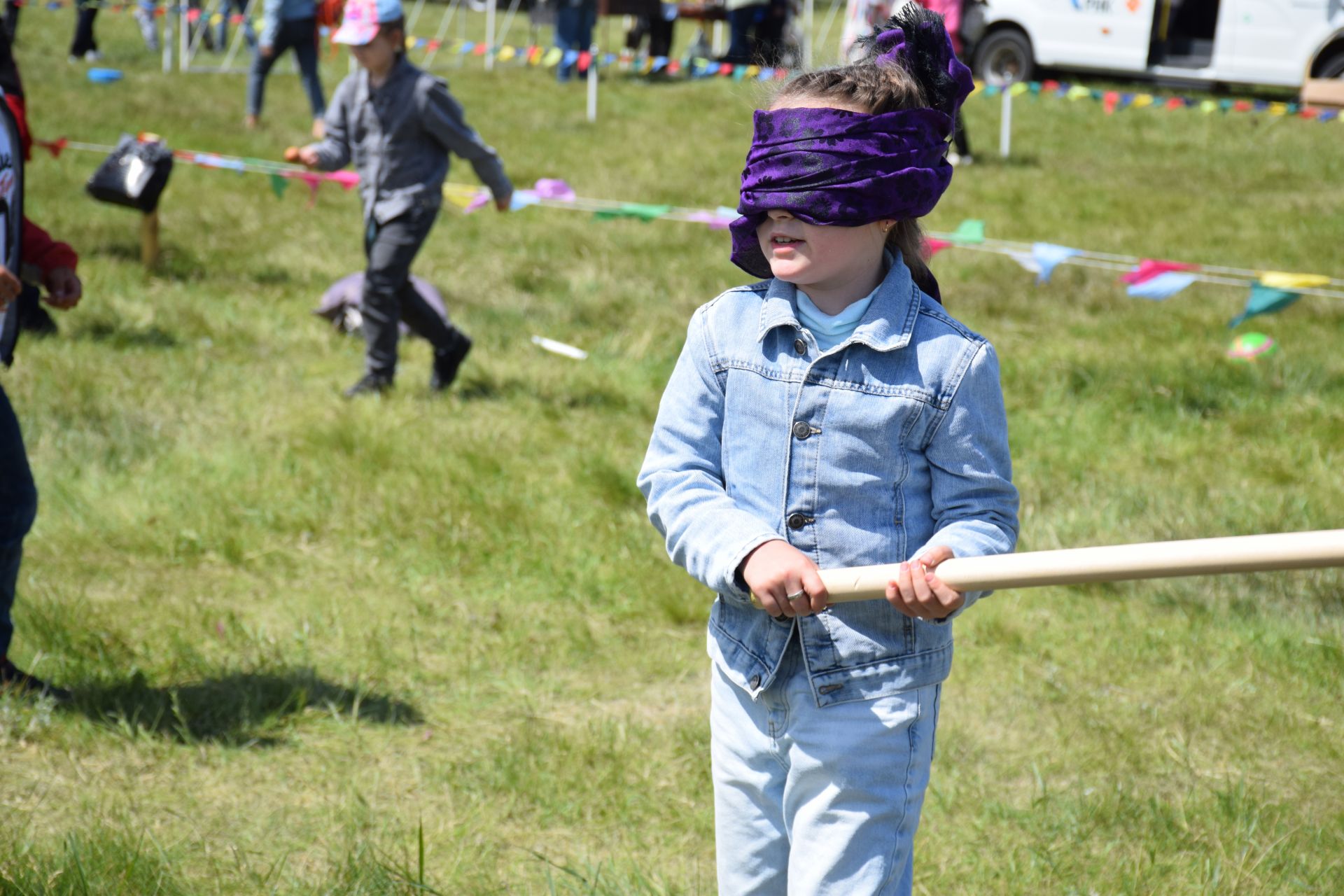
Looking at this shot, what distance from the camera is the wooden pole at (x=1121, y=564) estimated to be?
1.62m

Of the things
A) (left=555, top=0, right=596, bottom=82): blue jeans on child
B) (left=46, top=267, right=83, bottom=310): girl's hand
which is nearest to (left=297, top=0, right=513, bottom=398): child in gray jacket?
(left=46, top=267, right=83, bottom=310): girl's hand

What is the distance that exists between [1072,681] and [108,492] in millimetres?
3421

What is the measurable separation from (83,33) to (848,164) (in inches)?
686

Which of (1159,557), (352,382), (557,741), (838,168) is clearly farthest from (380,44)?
(1159,557)

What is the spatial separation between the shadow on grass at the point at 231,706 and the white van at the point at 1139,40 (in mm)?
14856

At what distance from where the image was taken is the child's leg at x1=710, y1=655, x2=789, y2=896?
2150 millimetres

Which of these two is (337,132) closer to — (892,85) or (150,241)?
(150,241)

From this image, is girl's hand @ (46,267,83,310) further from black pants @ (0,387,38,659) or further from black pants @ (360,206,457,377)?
black pants @ (360,206,457,377)

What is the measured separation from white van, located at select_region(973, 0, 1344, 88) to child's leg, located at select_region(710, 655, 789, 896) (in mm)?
A: 15847

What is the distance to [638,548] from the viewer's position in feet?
15.2

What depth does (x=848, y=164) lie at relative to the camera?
6.46 feet

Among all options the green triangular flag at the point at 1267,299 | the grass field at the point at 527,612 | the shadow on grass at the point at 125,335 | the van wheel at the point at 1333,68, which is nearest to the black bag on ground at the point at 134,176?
the grass field at the point at 527,612

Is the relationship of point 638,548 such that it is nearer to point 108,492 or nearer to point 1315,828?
point 108,492

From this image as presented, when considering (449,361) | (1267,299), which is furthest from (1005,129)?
(449,361)
